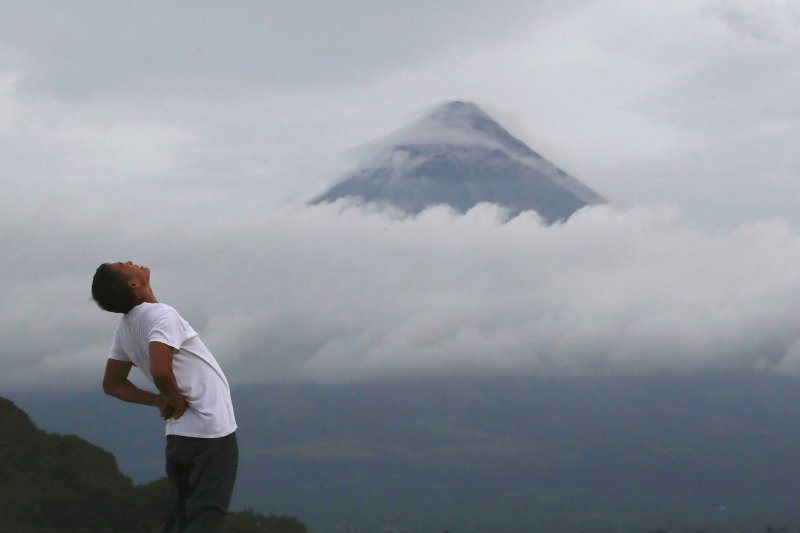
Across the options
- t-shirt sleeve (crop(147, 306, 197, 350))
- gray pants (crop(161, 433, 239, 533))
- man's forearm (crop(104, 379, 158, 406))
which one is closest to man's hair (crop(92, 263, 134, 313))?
t-shirt sleeve (crop(147, 306, 197, 350))

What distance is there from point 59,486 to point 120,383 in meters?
50.7

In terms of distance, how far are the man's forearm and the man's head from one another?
23.0 inches

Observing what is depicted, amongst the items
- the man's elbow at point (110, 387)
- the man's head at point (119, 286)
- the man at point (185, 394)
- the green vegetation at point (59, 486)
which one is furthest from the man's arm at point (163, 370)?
the green vegetation at point (59, 486)

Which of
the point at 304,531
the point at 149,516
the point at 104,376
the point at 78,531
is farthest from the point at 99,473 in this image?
the point at 104,376

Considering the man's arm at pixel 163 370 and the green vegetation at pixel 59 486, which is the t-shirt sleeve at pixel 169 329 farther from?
the green vegetation at pixel 59 486

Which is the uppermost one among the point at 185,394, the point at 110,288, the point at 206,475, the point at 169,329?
the point at 110,288

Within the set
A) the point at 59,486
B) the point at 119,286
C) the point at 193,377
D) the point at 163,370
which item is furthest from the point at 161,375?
the point at 59,486

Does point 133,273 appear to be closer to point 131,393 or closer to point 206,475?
point 131,393

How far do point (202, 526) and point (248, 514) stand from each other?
44137mm

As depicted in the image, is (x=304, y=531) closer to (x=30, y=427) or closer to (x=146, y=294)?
(x=30, y=427)

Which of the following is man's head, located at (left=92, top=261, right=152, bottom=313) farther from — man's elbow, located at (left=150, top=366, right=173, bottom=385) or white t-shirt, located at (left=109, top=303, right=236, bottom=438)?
man's elbow, located at (left=150, top=366, right=173, bottom=385)

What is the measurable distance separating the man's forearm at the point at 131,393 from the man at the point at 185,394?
0.06 feet

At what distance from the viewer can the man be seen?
773 cm

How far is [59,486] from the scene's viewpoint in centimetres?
5625
